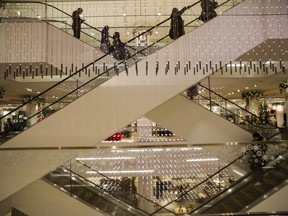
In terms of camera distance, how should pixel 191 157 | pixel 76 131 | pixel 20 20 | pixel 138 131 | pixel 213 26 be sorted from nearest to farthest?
pixel 191 157 < pixel 76 131 < pixel 213 26 < pixel 20 20 < pixel 138 131

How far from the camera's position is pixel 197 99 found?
1005cm

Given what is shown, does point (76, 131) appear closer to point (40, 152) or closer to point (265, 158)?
point (40, 152)

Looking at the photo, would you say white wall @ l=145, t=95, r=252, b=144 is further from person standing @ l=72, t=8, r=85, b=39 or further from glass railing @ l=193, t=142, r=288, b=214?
person standing @ l=72, t=8, r=85, b=39

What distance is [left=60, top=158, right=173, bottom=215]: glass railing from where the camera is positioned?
21.2ft

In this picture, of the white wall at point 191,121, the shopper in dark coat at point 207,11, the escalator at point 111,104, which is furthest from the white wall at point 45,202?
the shopper in dark coat at point 207,11

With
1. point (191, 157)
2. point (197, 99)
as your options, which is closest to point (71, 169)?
point (191, 157)

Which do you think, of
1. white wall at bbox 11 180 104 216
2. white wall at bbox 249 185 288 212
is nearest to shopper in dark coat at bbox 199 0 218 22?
white wall at bbox 249 185 288 212

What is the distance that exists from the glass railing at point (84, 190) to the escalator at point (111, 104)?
116cm

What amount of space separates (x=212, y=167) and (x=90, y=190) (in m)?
2.76

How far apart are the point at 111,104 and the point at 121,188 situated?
225 centimetres

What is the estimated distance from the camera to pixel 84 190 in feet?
23.6

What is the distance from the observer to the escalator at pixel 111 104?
26.1 ft

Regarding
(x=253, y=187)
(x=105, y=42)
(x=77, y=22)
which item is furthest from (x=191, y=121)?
(x=77, y=22)

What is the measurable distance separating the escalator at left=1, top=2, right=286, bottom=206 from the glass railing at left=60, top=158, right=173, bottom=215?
1.25 metres
